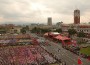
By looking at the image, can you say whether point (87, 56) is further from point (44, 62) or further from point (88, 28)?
point (88, 28)

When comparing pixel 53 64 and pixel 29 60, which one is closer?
pixel 53 64

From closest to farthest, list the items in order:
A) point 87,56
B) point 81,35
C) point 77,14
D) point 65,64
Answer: point 65,64 → point 87,56 → point 81,35 → point 77,14

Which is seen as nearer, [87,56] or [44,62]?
[44,62]

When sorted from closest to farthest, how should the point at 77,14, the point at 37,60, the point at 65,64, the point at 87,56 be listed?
the point at 65,64, the point at 37,60, the point at 87,56, the point at 77,14

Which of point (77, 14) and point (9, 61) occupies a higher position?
point (77, 14)

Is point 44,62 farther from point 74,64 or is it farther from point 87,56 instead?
point 87,56

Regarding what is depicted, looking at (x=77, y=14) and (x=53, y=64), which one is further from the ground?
(x=77, y=14)

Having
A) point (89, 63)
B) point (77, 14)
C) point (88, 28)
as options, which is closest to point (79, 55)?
point (89, 63)

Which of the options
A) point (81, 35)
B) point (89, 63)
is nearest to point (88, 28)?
point (81, 35)

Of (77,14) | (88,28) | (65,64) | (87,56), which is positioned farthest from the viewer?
(77,14)
